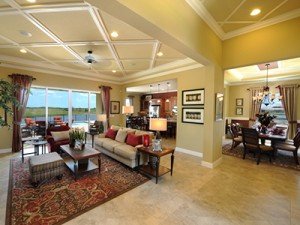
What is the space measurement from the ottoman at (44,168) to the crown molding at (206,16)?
3984 millimetres

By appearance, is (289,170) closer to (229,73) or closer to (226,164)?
(226,164)

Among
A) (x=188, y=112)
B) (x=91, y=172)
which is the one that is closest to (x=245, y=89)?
(x=188, y=112)

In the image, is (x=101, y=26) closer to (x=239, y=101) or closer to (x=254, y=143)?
(x=254, y=143)

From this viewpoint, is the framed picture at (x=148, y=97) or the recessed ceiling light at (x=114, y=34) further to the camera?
the framed picture at (x=148, y=97)

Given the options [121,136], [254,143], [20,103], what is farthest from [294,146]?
[20,103]

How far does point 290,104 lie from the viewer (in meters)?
6.33

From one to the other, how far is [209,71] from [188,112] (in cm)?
168

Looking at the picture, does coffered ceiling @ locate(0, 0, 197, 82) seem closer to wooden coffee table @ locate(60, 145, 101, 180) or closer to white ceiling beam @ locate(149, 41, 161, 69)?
white ceiling beam @ locate(149, 41, 161, 69)

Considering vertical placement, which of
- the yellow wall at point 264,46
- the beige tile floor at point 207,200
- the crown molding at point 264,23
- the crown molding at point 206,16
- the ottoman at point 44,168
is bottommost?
the beige tile floor at point 207,200

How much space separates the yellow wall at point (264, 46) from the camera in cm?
295

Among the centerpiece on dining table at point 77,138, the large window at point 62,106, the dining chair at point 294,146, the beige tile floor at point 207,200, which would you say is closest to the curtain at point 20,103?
the large window at point 62,106

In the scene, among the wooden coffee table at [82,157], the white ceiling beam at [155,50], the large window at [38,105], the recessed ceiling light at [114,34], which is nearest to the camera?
Result: the recessed ceiling light at [114,34]

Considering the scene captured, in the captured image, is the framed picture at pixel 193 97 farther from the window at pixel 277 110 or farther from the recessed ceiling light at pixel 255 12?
the window at pixel 277 110

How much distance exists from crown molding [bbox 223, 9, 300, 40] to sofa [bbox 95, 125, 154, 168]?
332 centimetres
